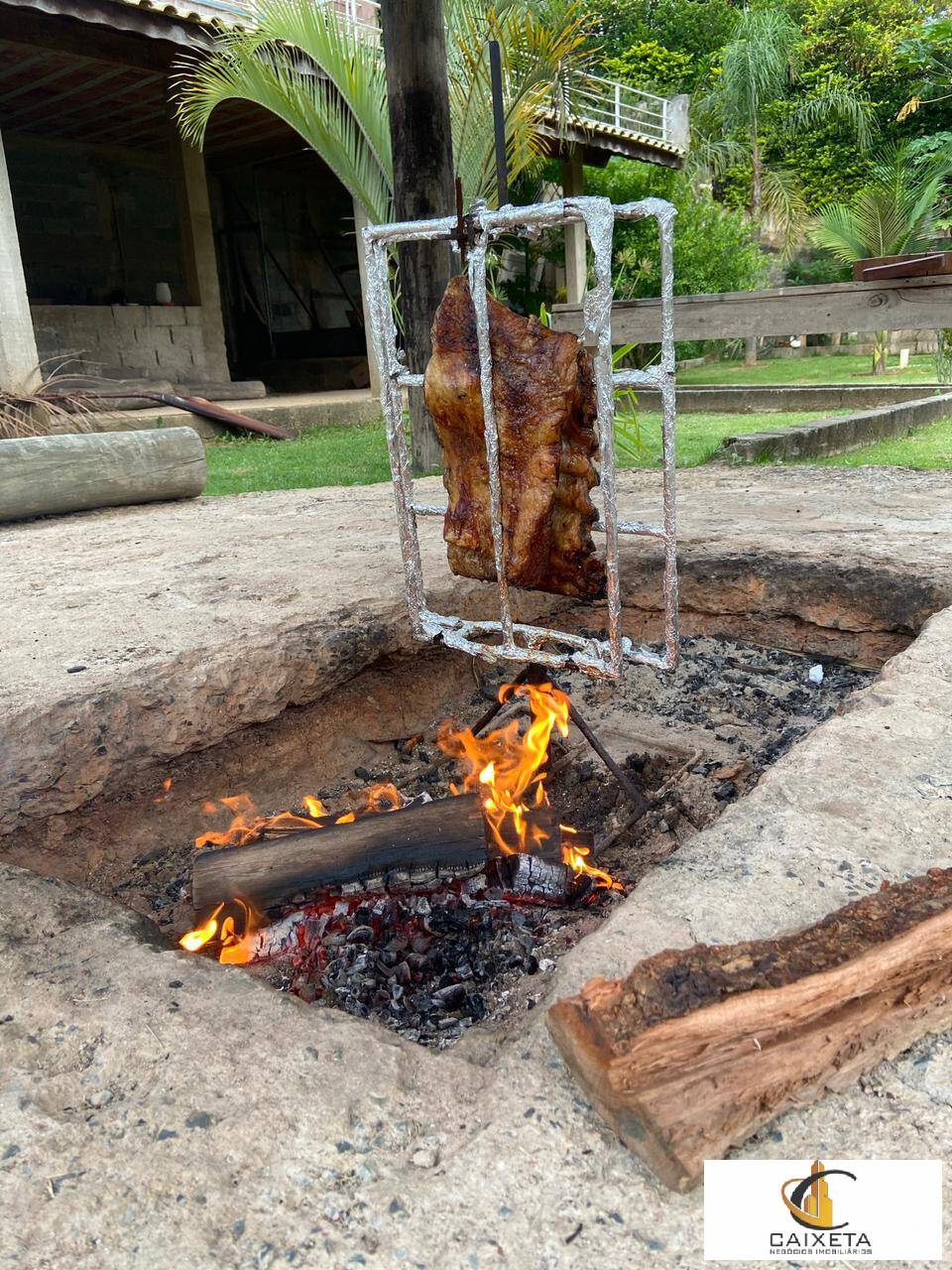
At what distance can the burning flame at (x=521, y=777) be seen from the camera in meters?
2.47

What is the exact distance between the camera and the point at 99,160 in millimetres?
12820

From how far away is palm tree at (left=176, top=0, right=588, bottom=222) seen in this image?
19.7ft

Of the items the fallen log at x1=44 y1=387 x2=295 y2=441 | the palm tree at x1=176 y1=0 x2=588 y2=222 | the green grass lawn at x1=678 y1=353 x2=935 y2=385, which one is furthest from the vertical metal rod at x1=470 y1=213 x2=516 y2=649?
the green grass lawn at x1=678 y1=353 x2=935 y2=385

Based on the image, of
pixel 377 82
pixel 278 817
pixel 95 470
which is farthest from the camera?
pixel 377 82

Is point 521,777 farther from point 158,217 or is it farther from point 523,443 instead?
point 158,217

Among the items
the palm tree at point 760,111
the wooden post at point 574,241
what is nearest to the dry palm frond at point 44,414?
the wooden post at point 574,241

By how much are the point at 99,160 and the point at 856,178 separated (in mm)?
16486

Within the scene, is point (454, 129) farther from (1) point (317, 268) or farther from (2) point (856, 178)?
(2) point (856, 178)

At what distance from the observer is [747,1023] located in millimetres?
1161

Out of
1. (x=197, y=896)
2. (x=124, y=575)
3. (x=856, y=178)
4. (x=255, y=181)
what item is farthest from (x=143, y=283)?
(x=856, y=178)

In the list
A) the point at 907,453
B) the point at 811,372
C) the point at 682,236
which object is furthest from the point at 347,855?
the point at 682,236

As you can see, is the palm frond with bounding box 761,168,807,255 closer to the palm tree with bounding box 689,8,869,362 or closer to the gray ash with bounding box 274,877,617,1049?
the palm tree with bounding box 689,8,869,362

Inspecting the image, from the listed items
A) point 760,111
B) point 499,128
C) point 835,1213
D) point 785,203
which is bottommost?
point 835,1213

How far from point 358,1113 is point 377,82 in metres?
6.92
